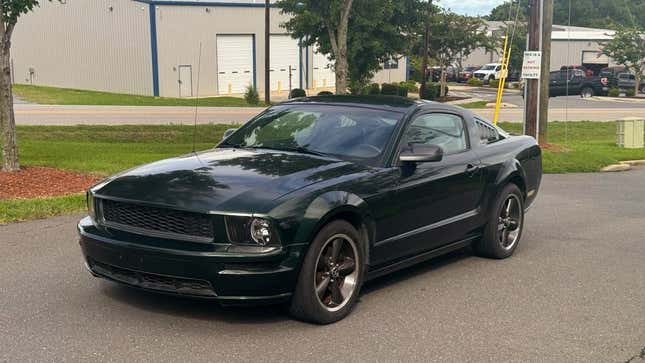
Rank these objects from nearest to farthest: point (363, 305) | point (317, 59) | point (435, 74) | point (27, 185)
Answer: point (363, 305)
point (27, 185)
point (317, 59)
point (435, 74)

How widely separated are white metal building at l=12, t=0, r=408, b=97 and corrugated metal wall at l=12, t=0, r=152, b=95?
0.06 metres

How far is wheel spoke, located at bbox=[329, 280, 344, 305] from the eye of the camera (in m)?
5.20

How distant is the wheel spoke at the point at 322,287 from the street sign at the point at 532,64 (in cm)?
1282

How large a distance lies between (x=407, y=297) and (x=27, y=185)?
6.20 metres

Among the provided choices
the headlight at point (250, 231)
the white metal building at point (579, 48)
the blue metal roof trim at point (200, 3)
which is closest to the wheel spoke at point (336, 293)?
the headlight at point (250, 231)

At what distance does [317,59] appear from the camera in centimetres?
5312

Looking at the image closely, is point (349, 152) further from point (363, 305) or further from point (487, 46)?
point (487, 46)

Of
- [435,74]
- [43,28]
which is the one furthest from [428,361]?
[435,74]

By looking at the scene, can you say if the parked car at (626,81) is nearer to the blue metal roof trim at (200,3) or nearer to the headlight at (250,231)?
the blue metal roof trim at (200,3)

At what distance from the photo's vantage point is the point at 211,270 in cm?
468

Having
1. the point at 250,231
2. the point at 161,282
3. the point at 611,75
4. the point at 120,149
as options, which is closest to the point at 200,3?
the point at 611,75

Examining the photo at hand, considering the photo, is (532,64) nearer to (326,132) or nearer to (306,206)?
(326,132)

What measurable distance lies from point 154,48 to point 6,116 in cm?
3329

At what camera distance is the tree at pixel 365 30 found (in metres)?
34.2
